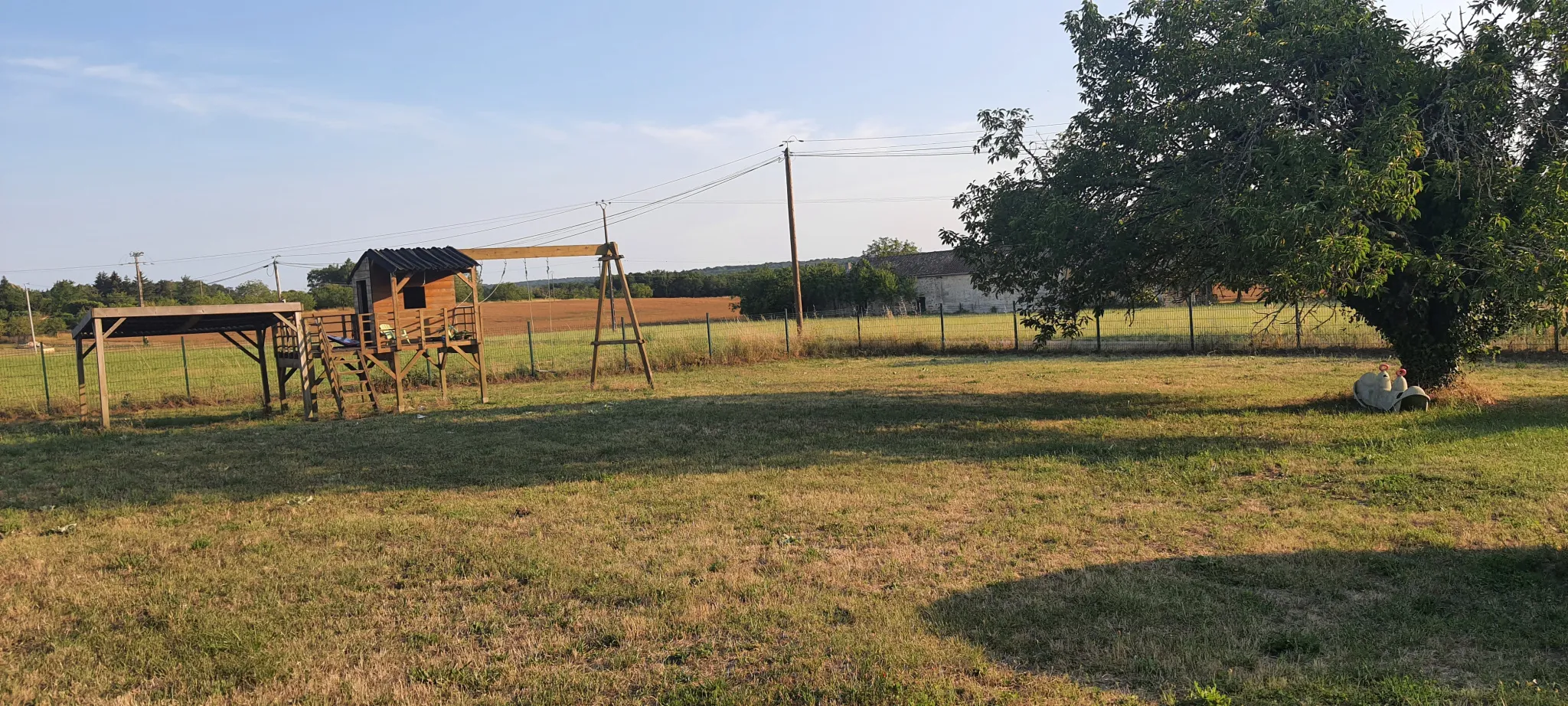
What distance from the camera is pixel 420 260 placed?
16516 millimetres

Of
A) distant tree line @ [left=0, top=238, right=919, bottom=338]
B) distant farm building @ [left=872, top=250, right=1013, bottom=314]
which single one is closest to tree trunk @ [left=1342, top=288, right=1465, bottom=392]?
distant tree line @ [left=0, top=238, right=919, bottom=338]

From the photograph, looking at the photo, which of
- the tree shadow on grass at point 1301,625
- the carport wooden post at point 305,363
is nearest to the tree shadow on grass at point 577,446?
the carport wooden post at point 305,363

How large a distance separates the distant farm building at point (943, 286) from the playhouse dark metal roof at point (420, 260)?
1694 inches

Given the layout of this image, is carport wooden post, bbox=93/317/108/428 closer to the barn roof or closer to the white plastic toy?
the white plastic toy

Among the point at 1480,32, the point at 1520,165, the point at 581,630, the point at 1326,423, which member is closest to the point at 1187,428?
the point at 1326,423

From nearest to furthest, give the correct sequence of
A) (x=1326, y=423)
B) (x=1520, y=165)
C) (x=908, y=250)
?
(x=1520, y=165), (x=1326, y=423), (x=908, y=250)

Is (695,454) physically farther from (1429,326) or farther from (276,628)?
(1429,326)

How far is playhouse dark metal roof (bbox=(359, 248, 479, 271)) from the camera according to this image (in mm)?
16094

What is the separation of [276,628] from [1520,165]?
12.1m

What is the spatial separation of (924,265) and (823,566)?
59.9 metres

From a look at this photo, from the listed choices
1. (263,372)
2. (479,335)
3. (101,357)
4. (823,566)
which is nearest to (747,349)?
(479,335)

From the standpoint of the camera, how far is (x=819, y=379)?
19.0 meters

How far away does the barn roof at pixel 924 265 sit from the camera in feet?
203

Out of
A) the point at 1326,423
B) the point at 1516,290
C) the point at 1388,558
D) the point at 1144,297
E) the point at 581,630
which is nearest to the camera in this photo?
the point at 581,630
